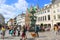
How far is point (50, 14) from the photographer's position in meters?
56.6

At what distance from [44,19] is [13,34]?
1548 inches

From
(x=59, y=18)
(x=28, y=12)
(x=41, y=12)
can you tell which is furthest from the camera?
(x=41, y=12)

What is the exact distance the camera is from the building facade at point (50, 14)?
176 feet

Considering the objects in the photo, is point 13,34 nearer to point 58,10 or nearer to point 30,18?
point 30,18

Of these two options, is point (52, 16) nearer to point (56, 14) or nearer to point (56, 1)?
point (56, 14)

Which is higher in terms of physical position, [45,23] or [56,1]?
[56,1]

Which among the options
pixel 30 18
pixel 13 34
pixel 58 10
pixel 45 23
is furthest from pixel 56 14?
pixel 13 34

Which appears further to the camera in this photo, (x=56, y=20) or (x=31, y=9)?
(x=56, y=20)

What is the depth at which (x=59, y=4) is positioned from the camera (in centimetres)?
5372

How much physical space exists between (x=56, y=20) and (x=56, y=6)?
4.74 meters

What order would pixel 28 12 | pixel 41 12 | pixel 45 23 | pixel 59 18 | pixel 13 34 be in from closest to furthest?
pixel 13 34
pixel 28 12
pixel 59 18
pixel 45 23
pixel 41 12

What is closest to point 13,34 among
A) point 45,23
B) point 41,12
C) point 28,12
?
point 28,12

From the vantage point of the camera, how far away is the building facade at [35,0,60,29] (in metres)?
53.6

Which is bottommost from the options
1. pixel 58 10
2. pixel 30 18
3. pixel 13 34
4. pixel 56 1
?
pixel 13 34
